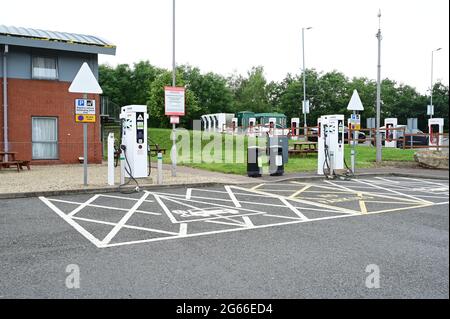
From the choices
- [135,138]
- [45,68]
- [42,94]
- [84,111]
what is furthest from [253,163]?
[45,68]

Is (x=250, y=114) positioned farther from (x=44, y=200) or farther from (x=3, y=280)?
(x=3, y=280)

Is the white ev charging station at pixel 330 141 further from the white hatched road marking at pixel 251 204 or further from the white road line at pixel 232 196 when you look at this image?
the white road line at pixel 232 196

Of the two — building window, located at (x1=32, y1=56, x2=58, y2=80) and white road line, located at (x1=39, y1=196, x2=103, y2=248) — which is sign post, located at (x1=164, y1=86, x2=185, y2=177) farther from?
building window, located at (x1=32, y1=56, x2=58, y2=80)

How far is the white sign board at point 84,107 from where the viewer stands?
12336 millimetres

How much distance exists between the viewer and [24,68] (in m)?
19.9

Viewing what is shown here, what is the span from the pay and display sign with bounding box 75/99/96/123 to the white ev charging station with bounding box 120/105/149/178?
1.28 metres

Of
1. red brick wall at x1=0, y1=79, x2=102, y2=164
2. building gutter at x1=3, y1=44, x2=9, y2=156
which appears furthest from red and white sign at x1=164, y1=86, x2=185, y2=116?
building gutter at x1=3, y1=44, x2=9, y2=156

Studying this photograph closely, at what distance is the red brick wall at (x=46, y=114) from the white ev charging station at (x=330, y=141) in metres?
11.1

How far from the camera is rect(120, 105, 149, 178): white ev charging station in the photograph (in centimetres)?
1339

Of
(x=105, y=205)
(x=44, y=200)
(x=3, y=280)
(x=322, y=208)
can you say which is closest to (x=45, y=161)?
(x=44, y=200)

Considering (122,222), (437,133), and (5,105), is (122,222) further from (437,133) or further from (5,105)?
(5,105)

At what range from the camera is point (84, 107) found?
12.4 m

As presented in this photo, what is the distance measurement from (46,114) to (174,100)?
→ 8.33 meters
